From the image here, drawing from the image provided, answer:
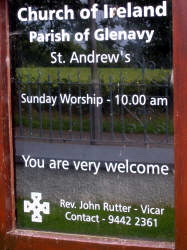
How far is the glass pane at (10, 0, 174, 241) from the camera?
4184 millimetres

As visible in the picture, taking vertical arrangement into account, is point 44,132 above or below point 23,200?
above

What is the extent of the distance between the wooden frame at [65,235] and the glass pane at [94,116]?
0.05 metres

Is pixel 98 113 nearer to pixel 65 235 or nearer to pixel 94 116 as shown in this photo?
pixel 94 116

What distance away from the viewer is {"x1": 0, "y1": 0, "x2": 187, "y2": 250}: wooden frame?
4020mm

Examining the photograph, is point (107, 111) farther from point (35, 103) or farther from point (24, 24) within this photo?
point (24, 24)

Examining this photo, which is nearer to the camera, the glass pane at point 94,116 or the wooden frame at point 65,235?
the wooden frame at point 65,235

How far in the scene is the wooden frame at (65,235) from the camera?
13.2 feet

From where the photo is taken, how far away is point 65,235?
4434 mm

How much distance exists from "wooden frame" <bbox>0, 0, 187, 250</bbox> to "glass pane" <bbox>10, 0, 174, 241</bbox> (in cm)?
5

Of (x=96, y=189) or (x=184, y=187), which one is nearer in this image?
(x=184, y=187)

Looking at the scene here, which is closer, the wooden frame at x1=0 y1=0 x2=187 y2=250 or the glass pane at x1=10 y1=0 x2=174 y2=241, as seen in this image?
the wooden frame at x1=0 y1=0 x2=187 y2=250

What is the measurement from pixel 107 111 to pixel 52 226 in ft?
2.75

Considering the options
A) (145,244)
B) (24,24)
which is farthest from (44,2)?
(145,244)

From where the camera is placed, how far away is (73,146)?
4422 mm
